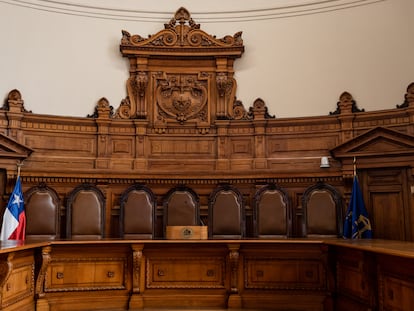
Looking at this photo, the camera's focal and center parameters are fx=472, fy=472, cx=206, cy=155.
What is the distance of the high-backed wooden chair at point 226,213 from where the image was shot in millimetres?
6887

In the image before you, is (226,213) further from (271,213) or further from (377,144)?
(377,144)

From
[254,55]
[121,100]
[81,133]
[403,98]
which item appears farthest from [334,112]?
[81,133]

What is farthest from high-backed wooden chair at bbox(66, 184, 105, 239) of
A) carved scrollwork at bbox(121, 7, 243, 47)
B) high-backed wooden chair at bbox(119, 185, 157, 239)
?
carved scrollwork at bbox(121, 7, 243, 47)

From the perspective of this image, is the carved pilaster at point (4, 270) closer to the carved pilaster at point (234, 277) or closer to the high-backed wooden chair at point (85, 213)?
the carved pilaster at point (234, 277)

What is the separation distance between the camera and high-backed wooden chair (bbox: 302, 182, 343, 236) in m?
6.74

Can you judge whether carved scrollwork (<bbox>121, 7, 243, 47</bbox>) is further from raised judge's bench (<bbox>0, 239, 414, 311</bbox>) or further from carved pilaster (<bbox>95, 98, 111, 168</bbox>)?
raised judge's bench (<bbox>0, 239, 414, 311</bbox>)

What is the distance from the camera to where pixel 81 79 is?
7.55 meters

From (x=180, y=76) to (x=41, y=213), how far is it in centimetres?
308

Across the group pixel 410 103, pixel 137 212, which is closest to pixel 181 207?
pixel 137 212

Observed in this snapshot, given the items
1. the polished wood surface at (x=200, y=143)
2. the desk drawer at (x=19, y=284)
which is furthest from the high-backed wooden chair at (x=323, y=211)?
the desk drawer at (x=19, y=284)

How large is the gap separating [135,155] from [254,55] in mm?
2547

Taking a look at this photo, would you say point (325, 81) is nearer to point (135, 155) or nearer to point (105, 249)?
point (135, 155)

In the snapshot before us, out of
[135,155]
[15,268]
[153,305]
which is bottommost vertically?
[153,305]

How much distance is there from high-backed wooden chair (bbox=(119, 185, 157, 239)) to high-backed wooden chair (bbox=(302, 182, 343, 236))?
2.26 m
